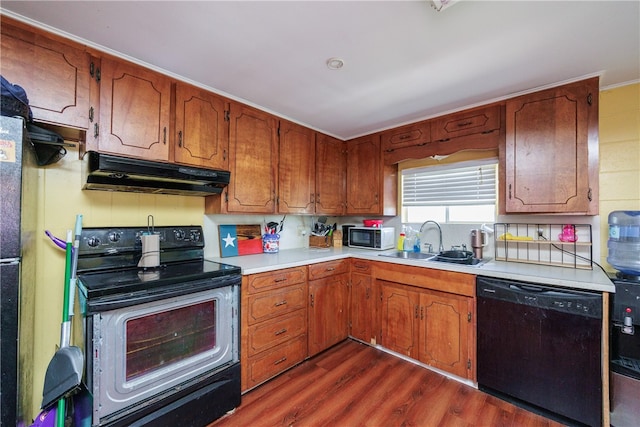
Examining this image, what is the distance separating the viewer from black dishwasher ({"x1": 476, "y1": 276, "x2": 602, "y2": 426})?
1.59 m

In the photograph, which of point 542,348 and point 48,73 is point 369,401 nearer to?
point 542,348

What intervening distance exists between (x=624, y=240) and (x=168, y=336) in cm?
301

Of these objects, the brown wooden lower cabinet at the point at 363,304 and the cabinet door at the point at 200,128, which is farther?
the brown wooden lower cabinet at the point at 363,304

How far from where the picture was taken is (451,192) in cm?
276

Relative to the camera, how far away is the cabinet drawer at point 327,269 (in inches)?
94.8

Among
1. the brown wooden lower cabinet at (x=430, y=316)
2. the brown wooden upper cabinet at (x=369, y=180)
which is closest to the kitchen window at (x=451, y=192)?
the brown wooden upper cabinet at (x=369, y=180)

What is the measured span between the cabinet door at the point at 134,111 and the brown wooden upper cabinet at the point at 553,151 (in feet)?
8.47

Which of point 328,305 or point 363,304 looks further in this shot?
point 363,304

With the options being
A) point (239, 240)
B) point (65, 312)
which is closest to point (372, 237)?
point (239, 240)

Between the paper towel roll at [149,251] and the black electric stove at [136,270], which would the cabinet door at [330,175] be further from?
the paper towel roll at [149,251]

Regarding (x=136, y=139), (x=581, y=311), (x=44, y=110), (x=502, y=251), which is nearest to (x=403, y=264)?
(x=502, y=251)

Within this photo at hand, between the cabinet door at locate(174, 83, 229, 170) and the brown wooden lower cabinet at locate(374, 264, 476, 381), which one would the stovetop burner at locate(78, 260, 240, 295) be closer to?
the cabinet door at locate(174, 83, 229, 170)

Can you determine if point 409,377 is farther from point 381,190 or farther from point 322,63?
point 322,63

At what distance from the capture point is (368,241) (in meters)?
3.03
